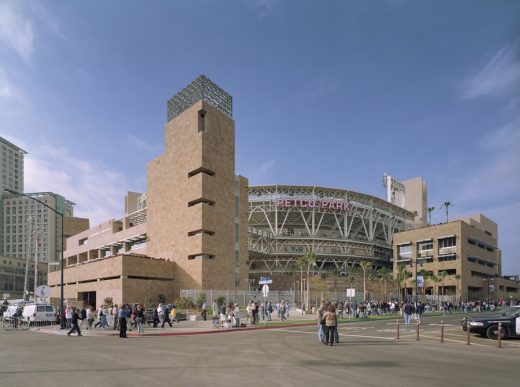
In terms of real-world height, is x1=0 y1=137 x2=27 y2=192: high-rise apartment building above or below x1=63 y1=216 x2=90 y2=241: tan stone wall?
above

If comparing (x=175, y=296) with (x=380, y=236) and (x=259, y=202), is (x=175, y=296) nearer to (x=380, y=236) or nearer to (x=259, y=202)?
(x=259, y=202)

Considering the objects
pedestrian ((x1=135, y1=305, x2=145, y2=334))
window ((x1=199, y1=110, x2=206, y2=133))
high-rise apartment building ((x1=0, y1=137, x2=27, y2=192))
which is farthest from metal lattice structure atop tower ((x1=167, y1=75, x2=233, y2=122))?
high-rise apartment building ((x1=0, y1=137, x2=27, y2=192))

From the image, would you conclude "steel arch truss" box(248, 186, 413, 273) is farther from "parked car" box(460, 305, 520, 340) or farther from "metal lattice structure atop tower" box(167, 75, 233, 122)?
"parked car" box(460, 305, 520, 340)

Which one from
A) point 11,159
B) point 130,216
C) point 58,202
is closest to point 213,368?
point 58,202

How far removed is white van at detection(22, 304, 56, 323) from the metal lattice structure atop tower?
35.1 meters

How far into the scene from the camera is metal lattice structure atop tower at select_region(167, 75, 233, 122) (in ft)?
218

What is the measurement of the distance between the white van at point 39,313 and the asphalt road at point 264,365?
19.7 metres

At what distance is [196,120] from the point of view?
2489 inches

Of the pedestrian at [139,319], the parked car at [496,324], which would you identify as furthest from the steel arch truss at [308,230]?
the parked car at [496,324]

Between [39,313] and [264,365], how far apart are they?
31.0m

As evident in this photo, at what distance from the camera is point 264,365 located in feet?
45.2

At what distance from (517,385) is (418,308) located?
1109 inches

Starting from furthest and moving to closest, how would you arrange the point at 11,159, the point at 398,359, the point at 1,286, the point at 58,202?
the point at 11,159 < the point at 1,286 < the point at 58,202 < the point at 398,359

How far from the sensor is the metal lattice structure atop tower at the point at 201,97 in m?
66.4
